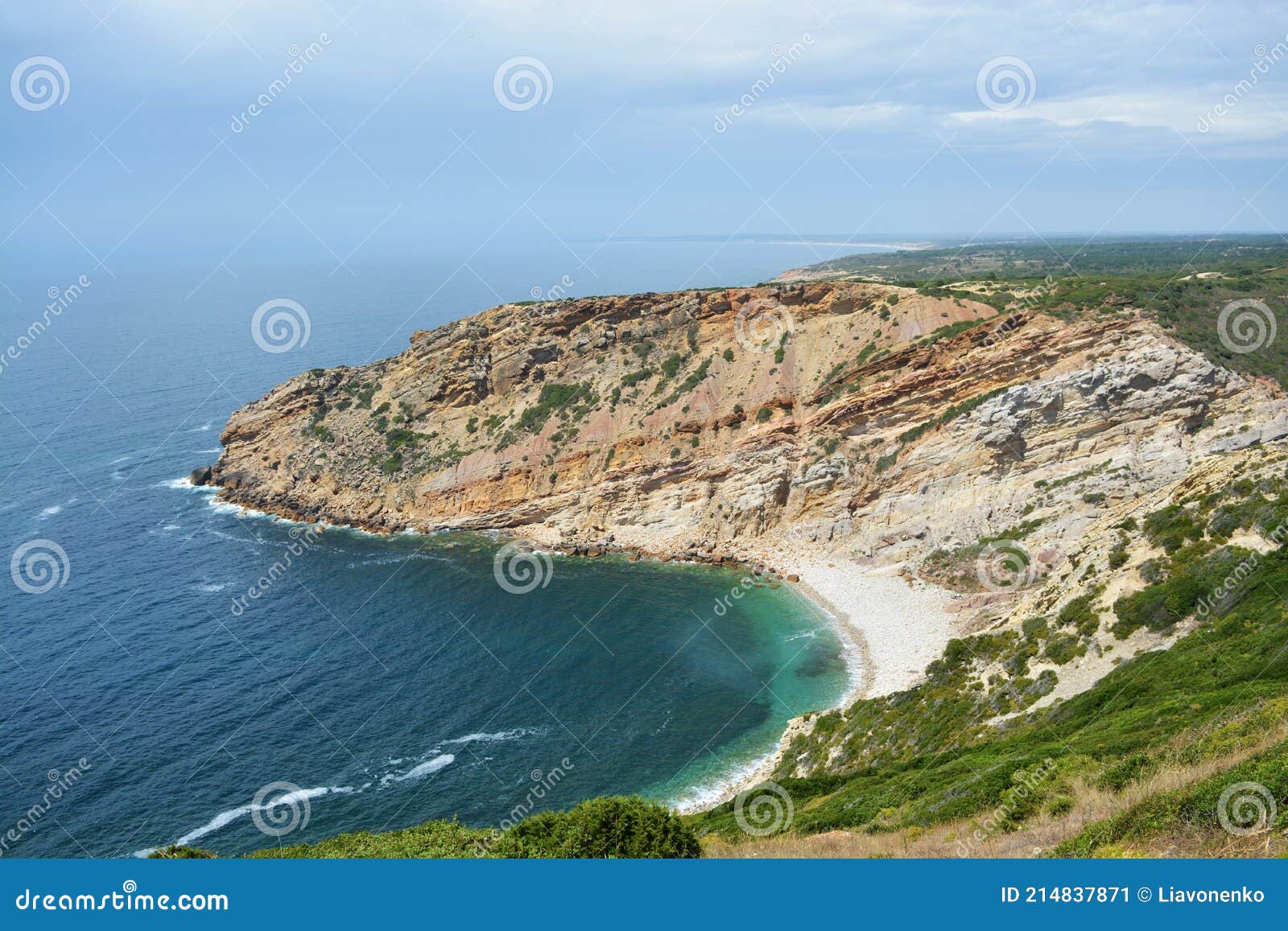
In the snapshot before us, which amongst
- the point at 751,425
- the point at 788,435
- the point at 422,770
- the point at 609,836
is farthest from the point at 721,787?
the point at 751,425

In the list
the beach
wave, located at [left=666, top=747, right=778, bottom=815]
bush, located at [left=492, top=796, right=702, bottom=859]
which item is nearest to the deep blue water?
wave, located at [left=666, top=747, right=778, bottom=815]

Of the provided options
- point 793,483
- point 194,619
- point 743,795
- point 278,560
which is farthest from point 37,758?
point 793,483

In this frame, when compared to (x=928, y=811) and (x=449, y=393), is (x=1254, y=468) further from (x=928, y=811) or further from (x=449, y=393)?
(x=449, y=393)

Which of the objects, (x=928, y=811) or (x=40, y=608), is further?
(x=40, y=608)

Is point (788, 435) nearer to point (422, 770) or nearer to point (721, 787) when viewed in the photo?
point (721, 787)

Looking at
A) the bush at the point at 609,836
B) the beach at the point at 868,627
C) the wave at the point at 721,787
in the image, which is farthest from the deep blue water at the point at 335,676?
the bush at the point at 609,836
